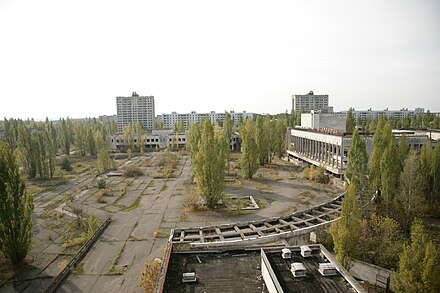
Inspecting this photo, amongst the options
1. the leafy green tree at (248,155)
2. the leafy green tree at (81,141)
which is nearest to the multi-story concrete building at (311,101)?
the leafy green tree at (81,141)

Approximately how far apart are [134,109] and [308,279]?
116 m

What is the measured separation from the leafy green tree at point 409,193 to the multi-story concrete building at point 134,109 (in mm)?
106866

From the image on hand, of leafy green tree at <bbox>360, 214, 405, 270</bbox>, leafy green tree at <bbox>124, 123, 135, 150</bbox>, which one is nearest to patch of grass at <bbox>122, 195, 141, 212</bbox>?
leafy green tree at <bbox>360, 214, 405, 270</bbox>

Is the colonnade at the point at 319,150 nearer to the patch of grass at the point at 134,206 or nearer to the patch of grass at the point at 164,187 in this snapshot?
the patch of grass at the point at 164,187

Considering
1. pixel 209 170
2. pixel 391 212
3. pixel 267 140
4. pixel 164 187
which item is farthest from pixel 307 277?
pixel 267 140

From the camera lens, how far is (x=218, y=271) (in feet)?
43.2

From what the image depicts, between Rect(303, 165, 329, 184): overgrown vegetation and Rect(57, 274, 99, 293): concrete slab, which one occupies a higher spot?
Rect(303, 165, 329, 184): overgrown vegetation

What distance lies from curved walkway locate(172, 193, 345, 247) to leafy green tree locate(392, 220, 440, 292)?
9091mm

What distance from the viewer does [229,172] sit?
50.6 metres

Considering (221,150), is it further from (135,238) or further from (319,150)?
(319,150)

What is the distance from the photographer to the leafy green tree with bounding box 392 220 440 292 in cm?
1252

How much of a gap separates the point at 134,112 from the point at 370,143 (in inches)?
3935

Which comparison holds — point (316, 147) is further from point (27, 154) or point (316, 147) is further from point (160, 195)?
point (27, 154)

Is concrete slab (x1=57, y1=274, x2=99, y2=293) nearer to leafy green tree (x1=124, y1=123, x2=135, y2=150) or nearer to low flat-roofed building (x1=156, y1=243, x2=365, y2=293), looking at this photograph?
low flat-roofed building (x1=156, y1=243, x2=365, y2=293)
